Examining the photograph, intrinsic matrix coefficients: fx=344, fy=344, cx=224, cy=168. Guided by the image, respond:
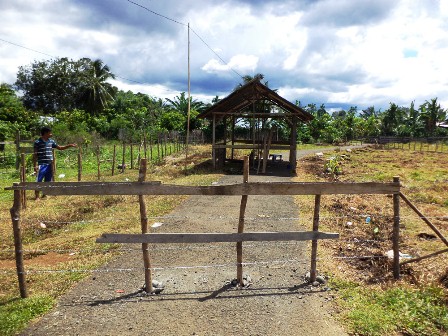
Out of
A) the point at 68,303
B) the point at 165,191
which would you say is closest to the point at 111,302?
the point at 68,303

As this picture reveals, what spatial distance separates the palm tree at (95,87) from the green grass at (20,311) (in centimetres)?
4040

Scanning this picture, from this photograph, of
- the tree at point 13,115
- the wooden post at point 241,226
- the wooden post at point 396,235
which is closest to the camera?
the wooden post at point 241,226

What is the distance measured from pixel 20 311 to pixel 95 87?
41.3 metres

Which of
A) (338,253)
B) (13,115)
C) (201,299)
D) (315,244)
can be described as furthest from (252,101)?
(13,115)

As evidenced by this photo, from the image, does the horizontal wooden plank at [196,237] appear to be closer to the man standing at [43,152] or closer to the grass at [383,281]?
the grass at [383,281]

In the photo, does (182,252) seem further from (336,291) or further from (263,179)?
(263,179)

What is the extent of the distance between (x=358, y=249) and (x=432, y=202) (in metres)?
5.78

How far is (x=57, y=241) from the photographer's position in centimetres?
685

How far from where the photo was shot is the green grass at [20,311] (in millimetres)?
3746

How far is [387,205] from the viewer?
392 inches

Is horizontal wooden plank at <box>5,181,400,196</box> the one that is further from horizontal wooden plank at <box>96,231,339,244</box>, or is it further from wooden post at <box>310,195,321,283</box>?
horizontal wooden plank at <box>96,231,339,244</box>

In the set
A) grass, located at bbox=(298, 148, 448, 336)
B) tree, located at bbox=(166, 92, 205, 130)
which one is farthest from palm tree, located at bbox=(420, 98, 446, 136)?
grass, located at bbox=(298, 148, 448, 336)

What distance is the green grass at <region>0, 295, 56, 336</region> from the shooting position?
375 centimetres

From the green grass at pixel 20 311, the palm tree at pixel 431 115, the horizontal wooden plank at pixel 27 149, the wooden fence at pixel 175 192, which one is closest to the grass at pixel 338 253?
the green grass at pixel 20 311
